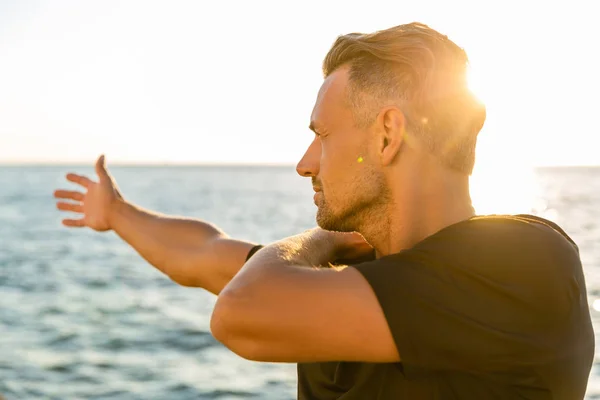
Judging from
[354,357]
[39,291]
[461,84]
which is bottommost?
[39,291]

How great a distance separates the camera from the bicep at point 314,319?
1.94 metres

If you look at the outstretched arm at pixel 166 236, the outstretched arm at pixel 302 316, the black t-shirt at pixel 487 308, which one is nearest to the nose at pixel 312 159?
the outstretched arm at pixel 302 316

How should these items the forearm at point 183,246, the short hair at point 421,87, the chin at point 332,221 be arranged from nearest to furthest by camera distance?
the short hair at point 421,87, the chin at point 332,221, the forearm at point 183,246

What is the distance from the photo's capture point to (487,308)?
1961 millimetres

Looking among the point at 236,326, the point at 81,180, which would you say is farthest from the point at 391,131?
the point at 81,180

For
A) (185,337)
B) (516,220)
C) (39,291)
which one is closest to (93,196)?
(516,220)

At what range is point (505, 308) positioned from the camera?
77.5 inches

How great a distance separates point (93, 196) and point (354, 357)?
2.15m

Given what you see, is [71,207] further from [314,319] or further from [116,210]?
[314,319]

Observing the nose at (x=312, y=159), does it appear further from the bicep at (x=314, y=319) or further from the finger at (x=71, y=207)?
the finger at (x=71, y=207)

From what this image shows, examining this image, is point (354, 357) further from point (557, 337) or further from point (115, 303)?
point (115, 303)

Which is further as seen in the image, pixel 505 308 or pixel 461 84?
pixel 461 84

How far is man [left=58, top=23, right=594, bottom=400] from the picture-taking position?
1955 mm

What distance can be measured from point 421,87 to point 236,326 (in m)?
0.90
